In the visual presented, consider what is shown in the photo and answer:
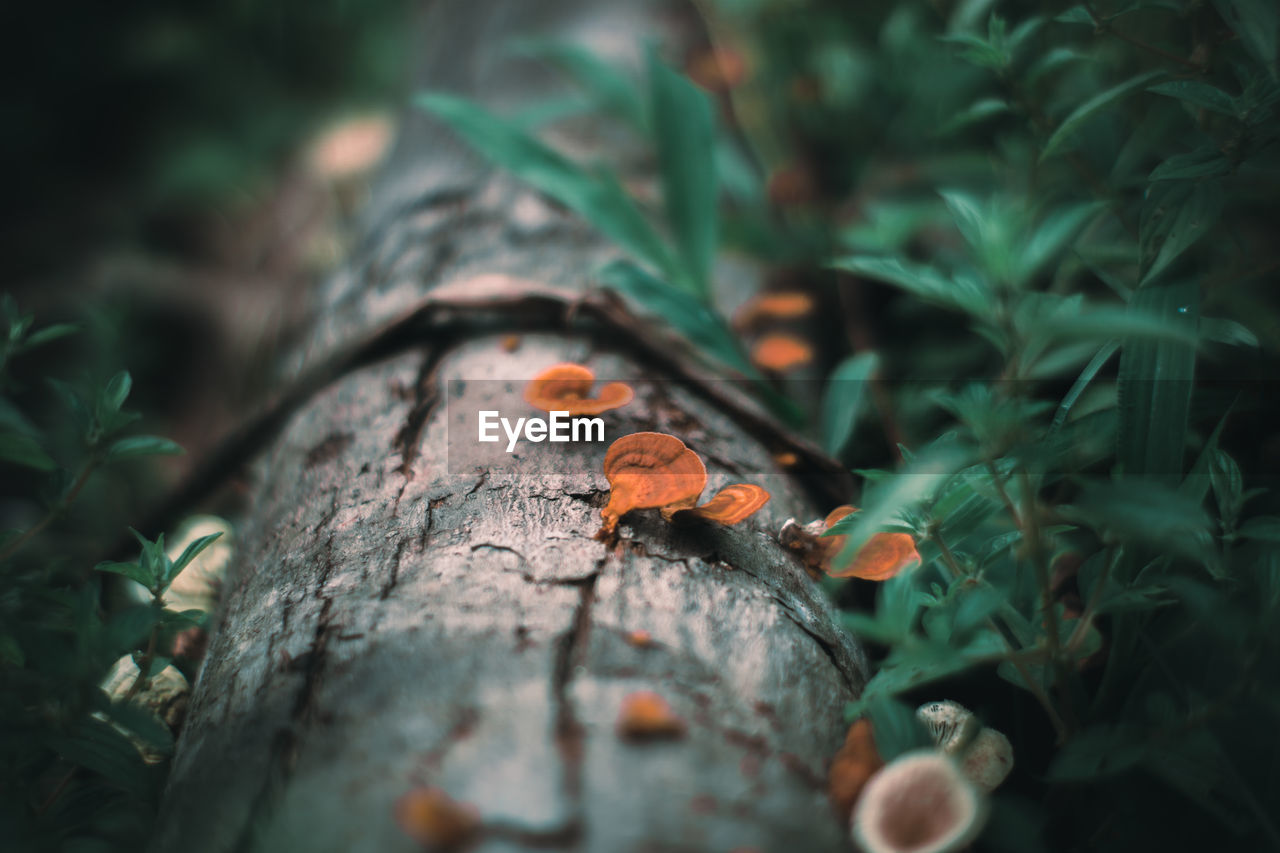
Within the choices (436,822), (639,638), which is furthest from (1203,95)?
(436,822)

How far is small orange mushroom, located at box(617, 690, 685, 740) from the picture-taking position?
71cm

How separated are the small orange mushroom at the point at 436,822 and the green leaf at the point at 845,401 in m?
0.90

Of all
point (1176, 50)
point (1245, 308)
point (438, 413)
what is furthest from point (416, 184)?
point (1245, 308)

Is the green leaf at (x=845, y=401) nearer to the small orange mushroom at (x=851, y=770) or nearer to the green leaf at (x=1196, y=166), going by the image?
the green leaf at (x=1196, y=166)

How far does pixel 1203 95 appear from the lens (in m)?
0.94

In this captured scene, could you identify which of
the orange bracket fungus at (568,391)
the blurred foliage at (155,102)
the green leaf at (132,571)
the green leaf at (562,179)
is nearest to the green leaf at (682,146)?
the green leaf at (562,179)

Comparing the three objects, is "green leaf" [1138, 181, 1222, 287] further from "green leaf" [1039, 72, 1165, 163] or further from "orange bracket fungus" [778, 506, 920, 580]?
"orange bracket fungus" [778, 506, 920, 580]

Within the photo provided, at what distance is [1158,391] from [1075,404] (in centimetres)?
34

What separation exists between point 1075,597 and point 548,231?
1232 mm

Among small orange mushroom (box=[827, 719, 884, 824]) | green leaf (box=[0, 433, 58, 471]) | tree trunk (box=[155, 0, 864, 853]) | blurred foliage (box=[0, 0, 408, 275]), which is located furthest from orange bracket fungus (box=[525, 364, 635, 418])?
blurred foliage (box=[0, 0, 408, 275])

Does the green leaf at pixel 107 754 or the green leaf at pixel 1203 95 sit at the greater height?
the green leaf at pixel 1203 95

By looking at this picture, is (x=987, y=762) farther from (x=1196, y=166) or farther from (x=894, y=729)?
(x=1196, y=166)

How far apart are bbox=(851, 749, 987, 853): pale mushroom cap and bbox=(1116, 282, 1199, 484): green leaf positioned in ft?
1.58

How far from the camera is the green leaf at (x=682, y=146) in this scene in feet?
5.19
